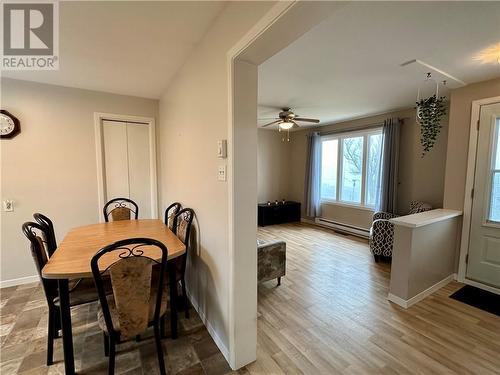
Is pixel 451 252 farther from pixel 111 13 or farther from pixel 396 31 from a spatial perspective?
pixel 111 13

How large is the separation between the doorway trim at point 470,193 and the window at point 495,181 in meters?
A: 0.16

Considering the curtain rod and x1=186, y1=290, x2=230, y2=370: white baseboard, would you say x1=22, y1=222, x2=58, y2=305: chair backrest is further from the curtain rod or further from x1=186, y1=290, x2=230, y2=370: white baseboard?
the curtain rod

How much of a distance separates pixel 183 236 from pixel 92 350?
108 cm

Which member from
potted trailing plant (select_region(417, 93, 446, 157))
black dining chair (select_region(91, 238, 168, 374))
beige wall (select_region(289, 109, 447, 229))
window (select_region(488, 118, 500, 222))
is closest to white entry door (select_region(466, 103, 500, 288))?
window (select_region(488, 118, 500, 222))

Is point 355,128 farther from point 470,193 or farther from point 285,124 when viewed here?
point 470,193

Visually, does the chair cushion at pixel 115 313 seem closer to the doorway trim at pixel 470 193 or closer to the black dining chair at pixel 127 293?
the black dining chair at pixel 127 293

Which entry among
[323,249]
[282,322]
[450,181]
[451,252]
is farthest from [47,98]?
[451,252]

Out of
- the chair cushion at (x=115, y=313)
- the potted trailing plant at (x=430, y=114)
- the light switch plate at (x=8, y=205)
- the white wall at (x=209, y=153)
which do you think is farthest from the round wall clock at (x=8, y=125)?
the potted trailing plant at (x=430, y=114)

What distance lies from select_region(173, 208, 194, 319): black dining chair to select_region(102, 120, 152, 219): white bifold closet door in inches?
61.2

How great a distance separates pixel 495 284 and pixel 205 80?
12.7 feet

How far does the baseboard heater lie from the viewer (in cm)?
492

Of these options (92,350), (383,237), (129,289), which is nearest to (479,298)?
(383,237)

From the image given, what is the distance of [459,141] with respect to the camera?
2943 mm

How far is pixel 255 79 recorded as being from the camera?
158 centimetres
